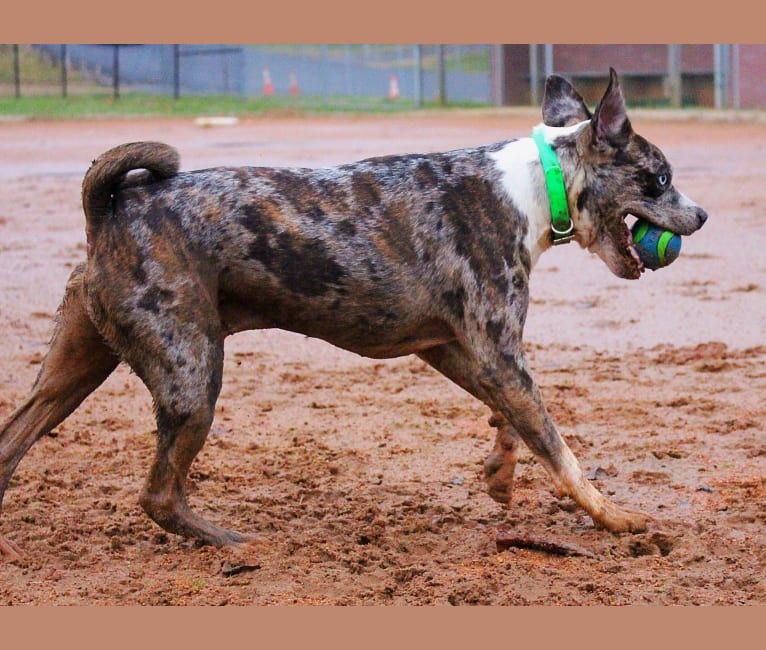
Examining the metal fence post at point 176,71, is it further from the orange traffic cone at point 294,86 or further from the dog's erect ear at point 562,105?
the dog's erect ear at point 562,105

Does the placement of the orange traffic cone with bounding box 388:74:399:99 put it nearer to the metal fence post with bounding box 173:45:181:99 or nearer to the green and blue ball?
the metal fence post with bounding box 173:45:181:99

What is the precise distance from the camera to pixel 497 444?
243 inches

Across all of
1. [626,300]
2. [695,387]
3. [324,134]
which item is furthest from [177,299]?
[324,134]

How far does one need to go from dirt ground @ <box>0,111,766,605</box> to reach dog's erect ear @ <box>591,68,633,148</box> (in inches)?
65.7

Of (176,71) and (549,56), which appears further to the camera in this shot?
(176,71)

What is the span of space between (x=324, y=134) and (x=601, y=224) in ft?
62.3

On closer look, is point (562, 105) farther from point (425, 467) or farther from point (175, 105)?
point (175, 105)

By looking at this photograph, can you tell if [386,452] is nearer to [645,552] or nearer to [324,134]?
[645,552]

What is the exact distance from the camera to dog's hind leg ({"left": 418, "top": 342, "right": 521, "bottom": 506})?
6.07m

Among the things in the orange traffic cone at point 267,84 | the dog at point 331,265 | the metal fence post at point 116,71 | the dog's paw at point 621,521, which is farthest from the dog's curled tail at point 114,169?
the orange traffic cone at point 267,84

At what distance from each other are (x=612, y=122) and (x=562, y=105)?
1.69 feet

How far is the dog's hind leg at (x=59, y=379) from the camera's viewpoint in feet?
18.9

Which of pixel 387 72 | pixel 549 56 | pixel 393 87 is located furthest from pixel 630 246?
pixel 387 72

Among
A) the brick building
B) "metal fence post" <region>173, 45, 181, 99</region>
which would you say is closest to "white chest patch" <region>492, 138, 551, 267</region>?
the brick building
